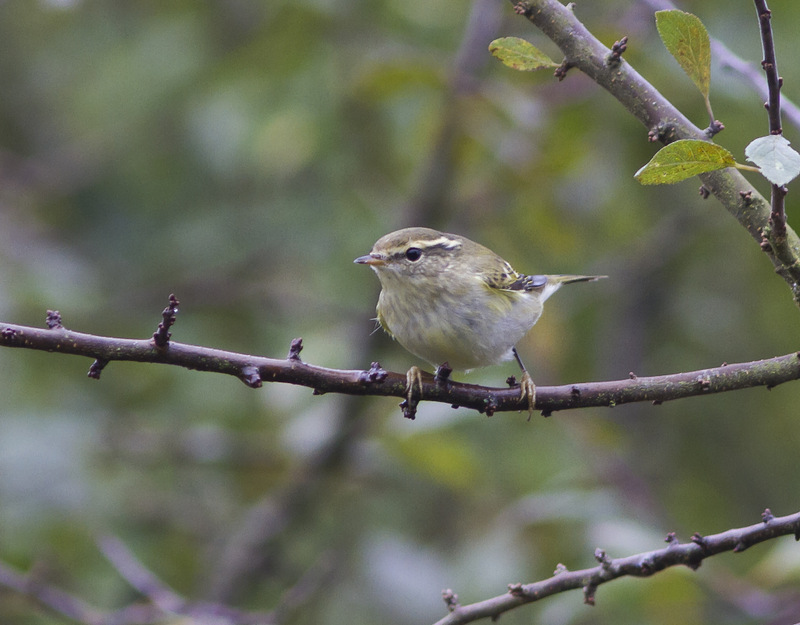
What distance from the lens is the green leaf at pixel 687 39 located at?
195 cm

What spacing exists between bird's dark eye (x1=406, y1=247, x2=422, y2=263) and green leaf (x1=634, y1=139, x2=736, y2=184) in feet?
6.57

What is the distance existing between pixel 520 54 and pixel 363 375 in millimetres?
907

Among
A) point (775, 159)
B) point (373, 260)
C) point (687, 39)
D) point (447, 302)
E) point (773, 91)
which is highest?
point (687, 39)

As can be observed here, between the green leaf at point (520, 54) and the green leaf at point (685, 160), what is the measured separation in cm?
49

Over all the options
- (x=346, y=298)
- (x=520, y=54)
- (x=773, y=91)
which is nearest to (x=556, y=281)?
(x=346, y=298)

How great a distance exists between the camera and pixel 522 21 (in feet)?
17.5

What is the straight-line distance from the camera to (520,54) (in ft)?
7.35

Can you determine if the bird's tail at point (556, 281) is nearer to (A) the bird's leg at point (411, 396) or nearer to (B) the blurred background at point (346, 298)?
(B) the blurred background at point (346, 298)

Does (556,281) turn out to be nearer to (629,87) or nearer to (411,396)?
(629,87)

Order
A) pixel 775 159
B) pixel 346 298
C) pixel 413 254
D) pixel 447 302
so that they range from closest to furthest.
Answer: pixel 775 159
pixel 447 302
pixel 413 254
pixel 346 298

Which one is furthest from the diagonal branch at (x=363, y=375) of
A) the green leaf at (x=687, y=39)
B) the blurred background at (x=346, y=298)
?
the blurred background at (x=346, y=298)

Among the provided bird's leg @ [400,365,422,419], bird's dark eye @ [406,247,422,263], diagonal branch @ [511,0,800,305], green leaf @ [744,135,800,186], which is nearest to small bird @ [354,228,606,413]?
bird's dark eye @ [406,247,422,263]

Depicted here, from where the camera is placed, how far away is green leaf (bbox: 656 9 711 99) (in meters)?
1.95

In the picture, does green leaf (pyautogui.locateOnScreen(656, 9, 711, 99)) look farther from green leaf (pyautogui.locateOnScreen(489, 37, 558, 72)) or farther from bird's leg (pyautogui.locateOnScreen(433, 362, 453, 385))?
bird's leg (pyautogui.locateOnScreen(433, 362, 453, 385))
